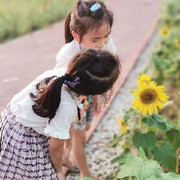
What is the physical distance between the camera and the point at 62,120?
1.75 meters

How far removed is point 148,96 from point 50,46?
2911 millimetres

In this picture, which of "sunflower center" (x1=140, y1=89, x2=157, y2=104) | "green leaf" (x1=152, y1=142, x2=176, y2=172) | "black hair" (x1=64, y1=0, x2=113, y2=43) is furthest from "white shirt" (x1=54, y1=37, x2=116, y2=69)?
"green leaf" (x1=152, y1=142, x2=176, y2=172)

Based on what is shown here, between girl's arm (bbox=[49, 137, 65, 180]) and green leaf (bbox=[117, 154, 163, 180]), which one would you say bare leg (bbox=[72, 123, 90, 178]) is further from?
green leaf (bbox=[117, 154, 163, 180])

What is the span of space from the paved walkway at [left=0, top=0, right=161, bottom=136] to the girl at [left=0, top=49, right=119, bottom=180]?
20cm

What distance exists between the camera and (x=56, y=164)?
1.92m

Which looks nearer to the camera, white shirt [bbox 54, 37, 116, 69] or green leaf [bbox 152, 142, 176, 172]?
white shirt [bbox 54, 37, 116, 69]

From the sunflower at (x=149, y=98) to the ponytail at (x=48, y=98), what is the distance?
0.67 meters

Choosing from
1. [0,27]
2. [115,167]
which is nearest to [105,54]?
[115,167]

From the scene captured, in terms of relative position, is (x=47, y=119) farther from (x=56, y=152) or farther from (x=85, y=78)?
(x=85, y=78)

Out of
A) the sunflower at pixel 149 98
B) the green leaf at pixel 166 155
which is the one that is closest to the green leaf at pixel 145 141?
the green leaf at pixel 166 155

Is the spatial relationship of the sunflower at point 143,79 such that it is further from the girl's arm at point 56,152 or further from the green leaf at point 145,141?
the girl's arm at point 56,152

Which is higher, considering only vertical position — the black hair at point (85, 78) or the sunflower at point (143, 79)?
the black hair at point (85, 78)

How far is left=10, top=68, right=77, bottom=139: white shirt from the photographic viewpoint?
68.6 inches

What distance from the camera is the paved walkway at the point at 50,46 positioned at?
98.3 inches
